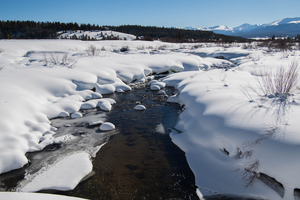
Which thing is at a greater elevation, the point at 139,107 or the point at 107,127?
the point at 139,107

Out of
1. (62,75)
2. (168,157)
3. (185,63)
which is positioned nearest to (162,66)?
(185,63)

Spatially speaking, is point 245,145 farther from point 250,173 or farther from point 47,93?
point 47,93

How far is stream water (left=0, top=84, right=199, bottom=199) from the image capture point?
10.1ft

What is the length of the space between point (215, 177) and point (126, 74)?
813 cm

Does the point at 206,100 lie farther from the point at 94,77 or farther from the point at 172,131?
the point at 94,77

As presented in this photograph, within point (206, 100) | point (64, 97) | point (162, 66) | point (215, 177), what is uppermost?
point (162, 66)

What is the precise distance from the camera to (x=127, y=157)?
398cm

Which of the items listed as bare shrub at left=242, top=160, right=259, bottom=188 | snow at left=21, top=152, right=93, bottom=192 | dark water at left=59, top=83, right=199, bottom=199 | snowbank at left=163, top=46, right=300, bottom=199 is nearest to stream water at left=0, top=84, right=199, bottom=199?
dark water at left=59, top=83, right=199, bottom=199

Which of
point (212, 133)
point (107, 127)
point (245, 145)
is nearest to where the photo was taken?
point (245, 145)

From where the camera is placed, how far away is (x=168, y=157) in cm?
401

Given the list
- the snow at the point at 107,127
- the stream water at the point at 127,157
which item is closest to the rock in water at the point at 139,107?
the stream water at the point at 127,157

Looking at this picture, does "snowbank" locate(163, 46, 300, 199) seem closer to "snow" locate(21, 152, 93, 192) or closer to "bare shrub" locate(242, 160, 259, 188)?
"bare shrub" locate(242, 160, 259, 188)

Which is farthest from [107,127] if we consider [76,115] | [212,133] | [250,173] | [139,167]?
[250,173]

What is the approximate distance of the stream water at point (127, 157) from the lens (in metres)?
3.09
